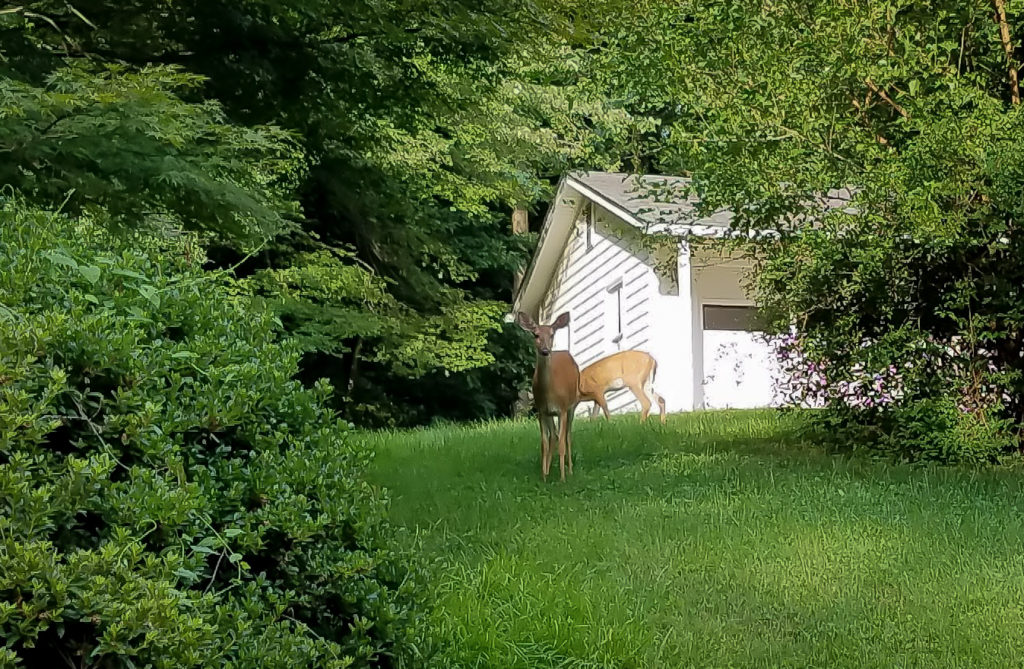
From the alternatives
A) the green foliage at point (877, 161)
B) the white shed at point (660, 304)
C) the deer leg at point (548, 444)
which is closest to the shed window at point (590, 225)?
the white shed at point (660, 304)

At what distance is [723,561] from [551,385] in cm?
225

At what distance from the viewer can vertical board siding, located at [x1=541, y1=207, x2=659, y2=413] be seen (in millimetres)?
12414

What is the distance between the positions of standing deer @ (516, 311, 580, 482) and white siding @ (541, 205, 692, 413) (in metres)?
4.62

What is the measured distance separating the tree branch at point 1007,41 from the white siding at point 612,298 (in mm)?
4524

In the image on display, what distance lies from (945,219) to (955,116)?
0.60m

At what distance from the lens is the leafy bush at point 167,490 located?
5.47ft

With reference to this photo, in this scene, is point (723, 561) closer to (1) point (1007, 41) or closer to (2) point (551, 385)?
(2) point (551, 385)

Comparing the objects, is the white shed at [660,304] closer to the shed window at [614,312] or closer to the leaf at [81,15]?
the shed window at [614,312]

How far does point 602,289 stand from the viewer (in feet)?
44.8

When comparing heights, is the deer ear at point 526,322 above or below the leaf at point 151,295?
below

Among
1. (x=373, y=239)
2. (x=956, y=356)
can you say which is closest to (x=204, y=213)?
(x=956, y=356)

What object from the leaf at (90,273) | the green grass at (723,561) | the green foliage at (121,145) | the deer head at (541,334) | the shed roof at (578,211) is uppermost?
the shed roof at (578,211)

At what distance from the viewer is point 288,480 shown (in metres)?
2.11

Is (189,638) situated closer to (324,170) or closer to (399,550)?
(399,550)
